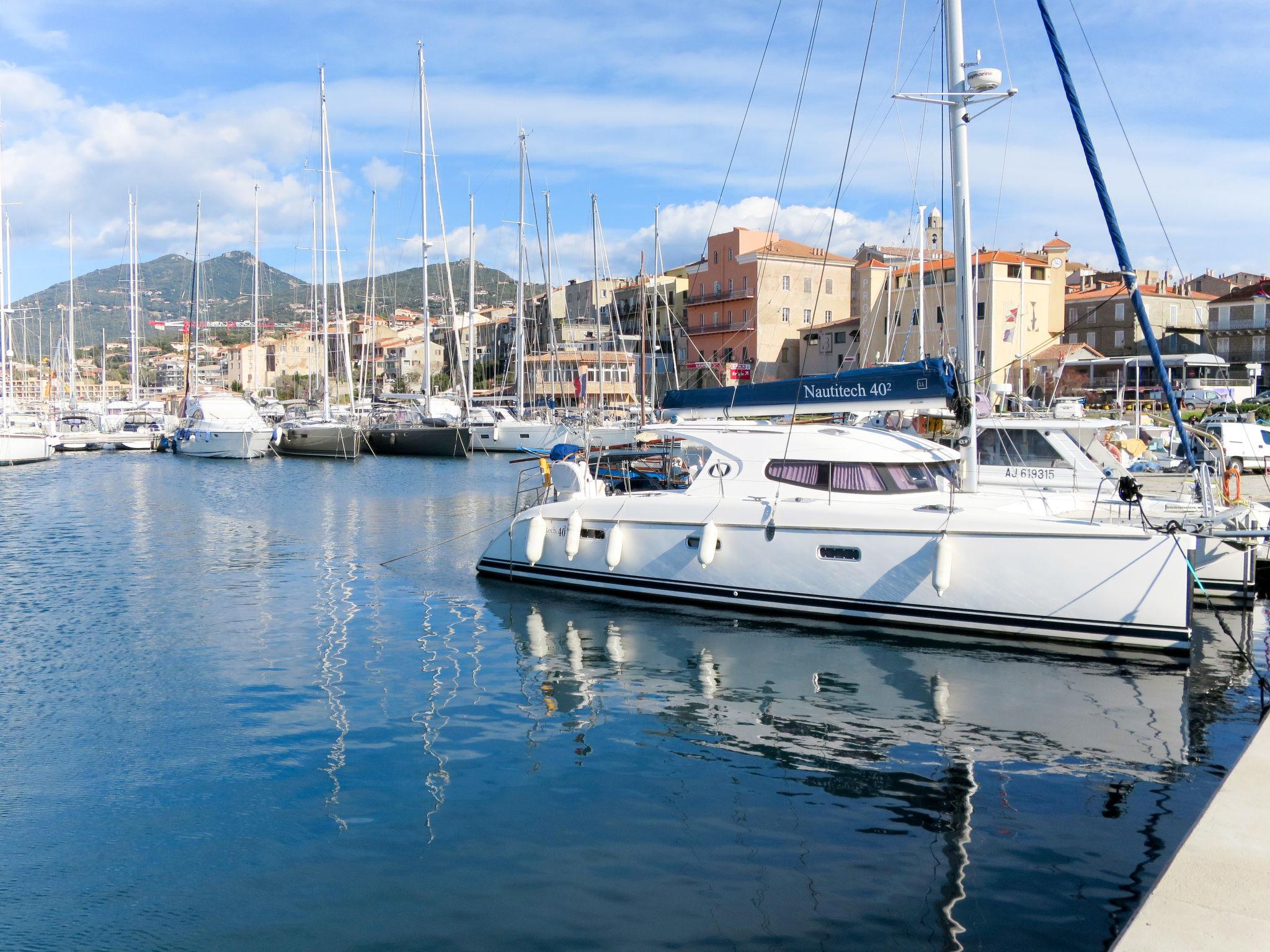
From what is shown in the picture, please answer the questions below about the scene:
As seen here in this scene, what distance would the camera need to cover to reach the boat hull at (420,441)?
49.2 metres

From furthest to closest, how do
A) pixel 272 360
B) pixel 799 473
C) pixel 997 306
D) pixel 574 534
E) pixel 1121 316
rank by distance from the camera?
pixel 272 360 → pixel 1121 316 → pixel 997 306 → pixel 574 534 → pixel 799 473

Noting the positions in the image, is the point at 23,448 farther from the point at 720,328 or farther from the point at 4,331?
the point at 720,328

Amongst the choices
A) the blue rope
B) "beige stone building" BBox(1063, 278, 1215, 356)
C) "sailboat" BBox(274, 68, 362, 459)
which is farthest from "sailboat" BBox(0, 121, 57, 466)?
"beige stone building" BBox(1063, 278, 1215, 356)

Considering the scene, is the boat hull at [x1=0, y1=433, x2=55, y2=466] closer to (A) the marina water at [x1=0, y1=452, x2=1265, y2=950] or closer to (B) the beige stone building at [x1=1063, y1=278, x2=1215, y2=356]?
(A) the marina water at [x1=0, y1=452, x2=1265, y2=950]

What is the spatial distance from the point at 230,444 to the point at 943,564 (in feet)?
145

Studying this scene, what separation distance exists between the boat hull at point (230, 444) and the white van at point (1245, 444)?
40.5 m

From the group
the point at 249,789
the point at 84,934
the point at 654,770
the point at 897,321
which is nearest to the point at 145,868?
the point at 84,934

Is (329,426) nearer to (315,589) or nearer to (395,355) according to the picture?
(315,589)

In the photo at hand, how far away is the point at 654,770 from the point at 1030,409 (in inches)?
677

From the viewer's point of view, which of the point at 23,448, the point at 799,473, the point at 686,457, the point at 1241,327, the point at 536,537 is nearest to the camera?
the point at 799,473

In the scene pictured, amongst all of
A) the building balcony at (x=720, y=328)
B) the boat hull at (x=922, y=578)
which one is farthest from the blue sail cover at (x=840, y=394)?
the building balcony at (x=720, y=328)

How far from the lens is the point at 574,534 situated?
15.1m

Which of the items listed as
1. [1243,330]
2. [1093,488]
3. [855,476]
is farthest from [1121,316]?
[855,476]

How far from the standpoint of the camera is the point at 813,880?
6.54 m
